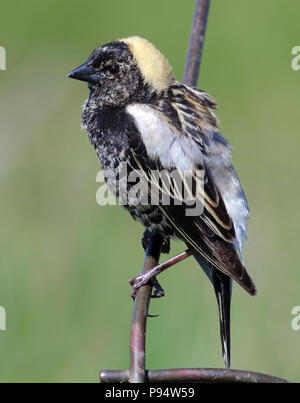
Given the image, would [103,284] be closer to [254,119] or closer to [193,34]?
[193,34]

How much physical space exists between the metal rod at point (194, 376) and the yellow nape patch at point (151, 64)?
1617 mm

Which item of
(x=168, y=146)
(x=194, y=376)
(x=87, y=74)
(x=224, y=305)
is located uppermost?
(x=87, y=74)

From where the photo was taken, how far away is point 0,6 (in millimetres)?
6965

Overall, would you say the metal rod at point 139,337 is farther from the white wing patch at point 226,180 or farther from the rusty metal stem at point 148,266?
the white wing patch at point 226,180

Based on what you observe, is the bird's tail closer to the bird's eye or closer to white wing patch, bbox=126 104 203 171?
white wing patch, bbox=126 104 203 171

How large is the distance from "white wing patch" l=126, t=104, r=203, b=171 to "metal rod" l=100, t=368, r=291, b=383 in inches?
47.8

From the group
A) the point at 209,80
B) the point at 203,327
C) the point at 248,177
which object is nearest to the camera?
the point at 203,327

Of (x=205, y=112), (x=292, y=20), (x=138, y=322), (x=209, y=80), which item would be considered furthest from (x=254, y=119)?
(x=138, y=322)

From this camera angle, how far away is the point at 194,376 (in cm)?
197

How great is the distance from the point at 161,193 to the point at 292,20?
4.17m

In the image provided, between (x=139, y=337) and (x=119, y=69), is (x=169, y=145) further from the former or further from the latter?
(x=139, y=337)

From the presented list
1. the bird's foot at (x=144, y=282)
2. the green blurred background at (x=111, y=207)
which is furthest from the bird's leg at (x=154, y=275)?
the green blurred background at (x=111, y=207)

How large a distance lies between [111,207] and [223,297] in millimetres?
1624

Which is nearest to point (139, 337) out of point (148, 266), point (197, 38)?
point (148, 266)
